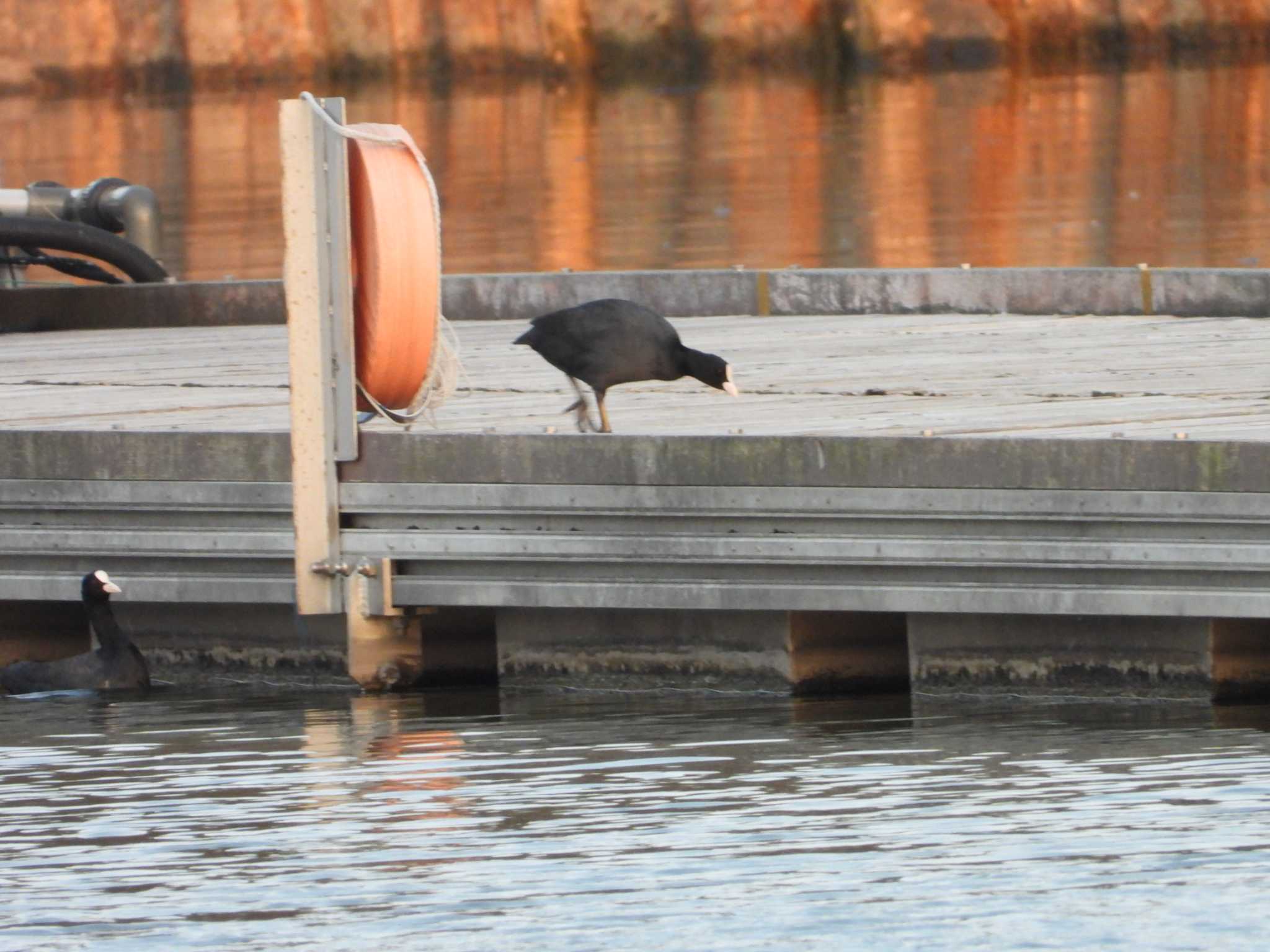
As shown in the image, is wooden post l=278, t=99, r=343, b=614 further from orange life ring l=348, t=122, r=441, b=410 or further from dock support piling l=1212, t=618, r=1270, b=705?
dock support piling l=1212, t=618, r=1270, b=705

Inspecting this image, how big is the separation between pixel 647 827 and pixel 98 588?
3267 millimetres

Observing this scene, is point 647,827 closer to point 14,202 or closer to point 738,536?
point 738,536

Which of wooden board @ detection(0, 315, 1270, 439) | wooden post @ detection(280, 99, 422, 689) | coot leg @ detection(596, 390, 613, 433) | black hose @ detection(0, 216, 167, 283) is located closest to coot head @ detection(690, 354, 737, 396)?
wooden board @ detection(0, 315, 1270, 439)

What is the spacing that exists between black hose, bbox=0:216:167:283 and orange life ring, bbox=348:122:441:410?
7.22m

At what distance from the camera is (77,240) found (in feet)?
54.9

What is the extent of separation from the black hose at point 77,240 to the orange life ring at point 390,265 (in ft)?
23.7

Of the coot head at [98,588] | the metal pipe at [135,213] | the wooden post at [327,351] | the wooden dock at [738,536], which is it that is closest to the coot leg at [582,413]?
the wooden dock at [738,536]

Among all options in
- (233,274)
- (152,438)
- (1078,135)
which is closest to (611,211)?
(233,274)

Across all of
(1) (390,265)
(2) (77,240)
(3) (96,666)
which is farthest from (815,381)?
(2) (77,240)

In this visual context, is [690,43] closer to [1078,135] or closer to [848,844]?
[1078,135]

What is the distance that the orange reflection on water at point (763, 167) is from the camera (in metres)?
26.9

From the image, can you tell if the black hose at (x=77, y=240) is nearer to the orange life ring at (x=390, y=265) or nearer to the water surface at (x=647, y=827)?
the orange life ring at (x=390, y=265)

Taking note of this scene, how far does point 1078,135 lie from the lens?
44.0 m

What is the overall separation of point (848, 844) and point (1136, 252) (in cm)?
1786
